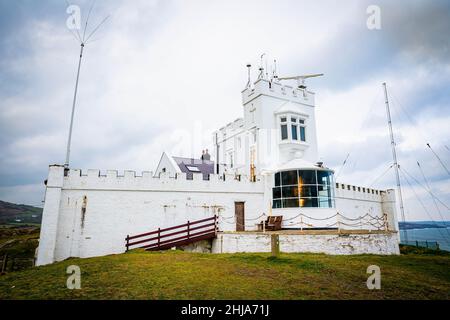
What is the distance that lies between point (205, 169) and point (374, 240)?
16.8 metres

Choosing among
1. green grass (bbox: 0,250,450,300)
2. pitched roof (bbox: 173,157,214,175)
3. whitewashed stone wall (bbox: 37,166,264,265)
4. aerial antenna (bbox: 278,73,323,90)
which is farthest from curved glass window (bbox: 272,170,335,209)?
aerial antenna (bbox: 278,73,323,90)

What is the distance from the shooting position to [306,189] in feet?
60.7

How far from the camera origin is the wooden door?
63.9 ft

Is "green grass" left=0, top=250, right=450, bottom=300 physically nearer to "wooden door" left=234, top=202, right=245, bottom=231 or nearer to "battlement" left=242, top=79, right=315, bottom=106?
"wooden door" left=234, top=202, right=245, bottom=231

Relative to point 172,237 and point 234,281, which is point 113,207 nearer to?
point 172,237

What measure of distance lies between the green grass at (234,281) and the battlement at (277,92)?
1639 cm

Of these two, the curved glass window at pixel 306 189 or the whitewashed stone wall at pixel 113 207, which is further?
the curved glass window at pixel 306 189

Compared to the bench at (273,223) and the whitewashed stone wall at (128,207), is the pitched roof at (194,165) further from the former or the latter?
the bench at (273,223)

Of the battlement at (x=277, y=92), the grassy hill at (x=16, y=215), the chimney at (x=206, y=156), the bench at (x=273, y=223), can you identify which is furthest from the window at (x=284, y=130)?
the grassy hill at (x=16, y=215)

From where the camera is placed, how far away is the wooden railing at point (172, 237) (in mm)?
15475

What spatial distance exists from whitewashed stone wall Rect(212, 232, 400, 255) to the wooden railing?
3.38 feet

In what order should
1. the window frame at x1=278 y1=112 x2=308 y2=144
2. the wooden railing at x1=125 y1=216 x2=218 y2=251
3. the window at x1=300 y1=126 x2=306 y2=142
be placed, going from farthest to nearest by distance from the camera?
the window at x1=300 y1=126 x2=306 y2=142 < the window frame at x1=278 y1=112 x2=308 y2=144 < the wooden railing at x1=125 y1=216 x2=218 y2=251

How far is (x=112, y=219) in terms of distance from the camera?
635 inches
